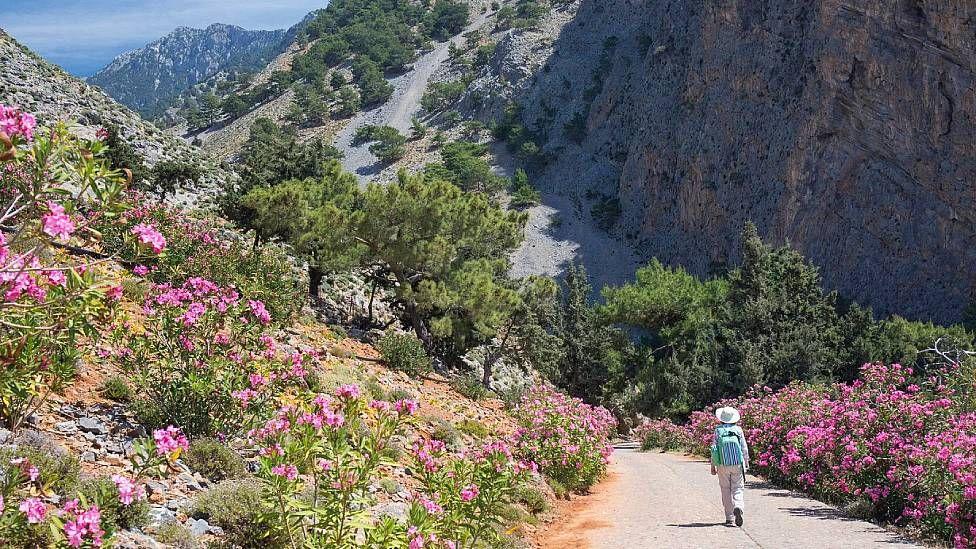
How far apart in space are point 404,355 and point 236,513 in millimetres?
11767

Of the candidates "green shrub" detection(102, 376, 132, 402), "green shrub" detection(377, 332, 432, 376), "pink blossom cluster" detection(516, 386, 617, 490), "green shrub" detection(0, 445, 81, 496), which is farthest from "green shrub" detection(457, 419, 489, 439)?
"green shrub" detection(0, 445, 81, 496)

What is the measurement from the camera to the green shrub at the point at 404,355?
56.1 feet

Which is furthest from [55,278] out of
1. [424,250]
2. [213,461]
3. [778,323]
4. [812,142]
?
[812,142]

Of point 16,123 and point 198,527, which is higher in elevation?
point 16,123

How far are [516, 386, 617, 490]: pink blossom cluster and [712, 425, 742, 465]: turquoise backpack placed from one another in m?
3.66

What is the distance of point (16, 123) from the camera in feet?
10.1

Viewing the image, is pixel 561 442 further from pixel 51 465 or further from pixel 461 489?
pixel 51 465

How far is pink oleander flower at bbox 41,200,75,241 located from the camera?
309 cm

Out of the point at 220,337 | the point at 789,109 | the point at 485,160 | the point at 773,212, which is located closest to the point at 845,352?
the point at 773,212

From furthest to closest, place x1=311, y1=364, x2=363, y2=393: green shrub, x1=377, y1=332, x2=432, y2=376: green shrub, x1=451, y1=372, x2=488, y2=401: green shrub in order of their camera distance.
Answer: x1=451, y1=372, x2=488, y2=401: green shrub < x1=377, y1=332, x2=432, y2=376: green shrub < x1=311, y1=364, x2=363, y2=393: green shrub

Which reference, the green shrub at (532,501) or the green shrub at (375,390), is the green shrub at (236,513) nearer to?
the green shrub at (532,501)

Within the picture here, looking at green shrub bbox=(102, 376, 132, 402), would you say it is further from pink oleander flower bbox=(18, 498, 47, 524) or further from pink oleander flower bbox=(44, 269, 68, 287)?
pink oleander flower bbox=(18, 498, 47, 524)

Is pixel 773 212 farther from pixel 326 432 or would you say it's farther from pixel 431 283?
pixel 326 432

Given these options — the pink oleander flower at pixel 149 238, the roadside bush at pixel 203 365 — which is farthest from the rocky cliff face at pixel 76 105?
the pink oleander flower at pixel 149 238
